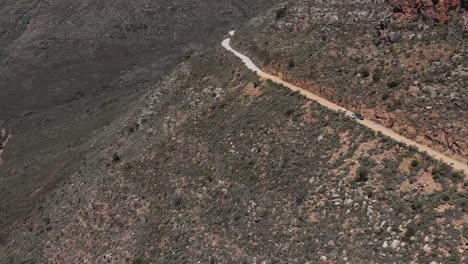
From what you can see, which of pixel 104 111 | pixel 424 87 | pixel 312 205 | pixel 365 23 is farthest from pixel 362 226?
pixel 104 111

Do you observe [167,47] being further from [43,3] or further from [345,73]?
[345,73]

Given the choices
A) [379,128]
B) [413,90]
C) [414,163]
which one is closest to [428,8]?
[413,90]

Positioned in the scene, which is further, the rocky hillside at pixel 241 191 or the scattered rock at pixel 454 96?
the scattered rock at pixel 454 96

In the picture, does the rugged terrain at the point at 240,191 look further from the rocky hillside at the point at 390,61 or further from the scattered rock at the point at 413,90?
the scattered rock at the point at 413,90

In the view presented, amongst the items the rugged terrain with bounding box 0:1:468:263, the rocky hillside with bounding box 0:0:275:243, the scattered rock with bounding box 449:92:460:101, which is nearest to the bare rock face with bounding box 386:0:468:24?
the rugged terrain with bounding box 0:1:468:263

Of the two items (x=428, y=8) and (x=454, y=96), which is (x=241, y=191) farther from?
(x=428, y=8)

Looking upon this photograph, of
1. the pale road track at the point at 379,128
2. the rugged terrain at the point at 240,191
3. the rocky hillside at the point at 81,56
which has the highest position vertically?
the pale road track at the point at 379,128

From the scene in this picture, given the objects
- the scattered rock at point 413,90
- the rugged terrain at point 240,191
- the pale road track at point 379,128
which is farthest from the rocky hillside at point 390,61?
the rugged terrain at point 240,191
